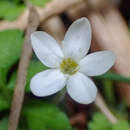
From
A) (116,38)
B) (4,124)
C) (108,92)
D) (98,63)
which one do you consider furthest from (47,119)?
(116,38)

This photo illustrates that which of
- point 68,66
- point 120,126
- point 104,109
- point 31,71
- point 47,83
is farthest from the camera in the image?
point 104,109

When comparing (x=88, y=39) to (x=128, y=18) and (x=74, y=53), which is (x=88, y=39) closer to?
(x=74, y=53)

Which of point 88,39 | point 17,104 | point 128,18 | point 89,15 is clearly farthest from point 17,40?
point 128,18

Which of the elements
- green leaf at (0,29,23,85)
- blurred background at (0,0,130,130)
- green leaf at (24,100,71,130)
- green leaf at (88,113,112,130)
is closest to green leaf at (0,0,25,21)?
blurred background at (0,0,130,130)

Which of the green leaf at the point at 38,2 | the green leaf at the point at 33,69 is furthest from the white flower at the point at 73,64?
the green leaf at the point at 38,2

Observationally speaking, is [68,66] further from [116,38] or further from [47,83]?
[116,38]

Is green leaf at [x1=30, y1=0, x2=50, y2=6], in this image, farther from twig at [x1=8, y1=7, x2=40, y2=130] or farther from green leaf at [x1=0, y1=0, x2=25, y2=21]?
twig at [x1=8, y1=7, x2=40, y2=130]

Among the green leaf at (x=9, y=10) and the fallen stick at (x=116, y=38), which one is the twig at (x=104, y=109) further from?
the green leaf at (x=9, y=10)
